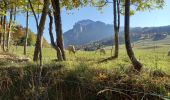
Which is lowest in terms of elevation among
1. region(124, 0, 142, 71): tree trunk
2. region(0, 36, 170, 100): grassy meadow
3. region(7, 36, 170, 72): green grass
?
region(0, 36, 170, 100): grassy meadow

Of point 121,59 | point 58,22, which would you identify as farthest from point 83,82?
point 121,59

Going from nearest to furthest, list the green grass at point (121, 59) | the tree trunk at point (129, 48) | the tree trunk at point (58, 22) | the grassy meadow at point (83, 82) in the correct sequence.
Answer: the grassy meadow at point (83, 82)
the tree trunk at point (129, 48)
the green grass at point (121, 59)
the tree trunk at point (58, 22)

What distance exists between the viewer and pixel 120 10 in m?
31.1

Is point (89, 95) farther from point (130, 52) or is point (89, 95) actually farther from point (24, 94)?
point (130, 52)

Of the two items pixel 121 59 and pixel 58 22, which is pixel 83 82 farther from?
pixel 121 59

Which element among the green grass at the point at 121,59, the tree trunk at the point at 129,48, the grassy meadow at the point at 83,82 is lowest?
the grassy meadow at the point at 83,82

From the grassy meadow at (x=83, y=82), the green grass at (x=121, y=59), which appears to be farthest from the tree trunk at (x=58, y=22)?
the grassy meadow at (x=83, y=82)

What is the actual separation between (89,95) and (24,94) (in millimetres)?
2373

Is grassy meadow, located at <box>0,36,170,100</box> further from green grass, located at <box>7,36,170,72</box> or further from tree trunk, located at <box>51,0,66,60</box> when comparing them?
tree trunk, located at <box>51,0,66,60</box>

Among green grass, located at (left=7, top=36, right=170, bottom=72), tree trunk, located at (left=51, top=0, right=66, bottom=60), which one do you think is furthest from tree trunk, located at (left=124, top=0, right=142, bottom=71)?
tree trunk, located at (left=51, top=0, right=66, bottom=60)

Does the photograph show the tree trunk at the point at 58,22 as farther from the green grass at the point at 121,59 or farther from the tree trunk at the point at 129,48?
the tree trunk at the point at 129,48

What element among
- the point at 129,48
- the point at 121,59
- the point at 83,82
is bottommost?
the point at 83,82

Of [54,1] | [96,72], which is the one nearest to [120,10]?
[54,1]

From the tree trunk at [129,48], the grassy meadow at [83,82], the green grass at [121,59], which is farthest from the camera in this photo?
the green grass at [121,59]
